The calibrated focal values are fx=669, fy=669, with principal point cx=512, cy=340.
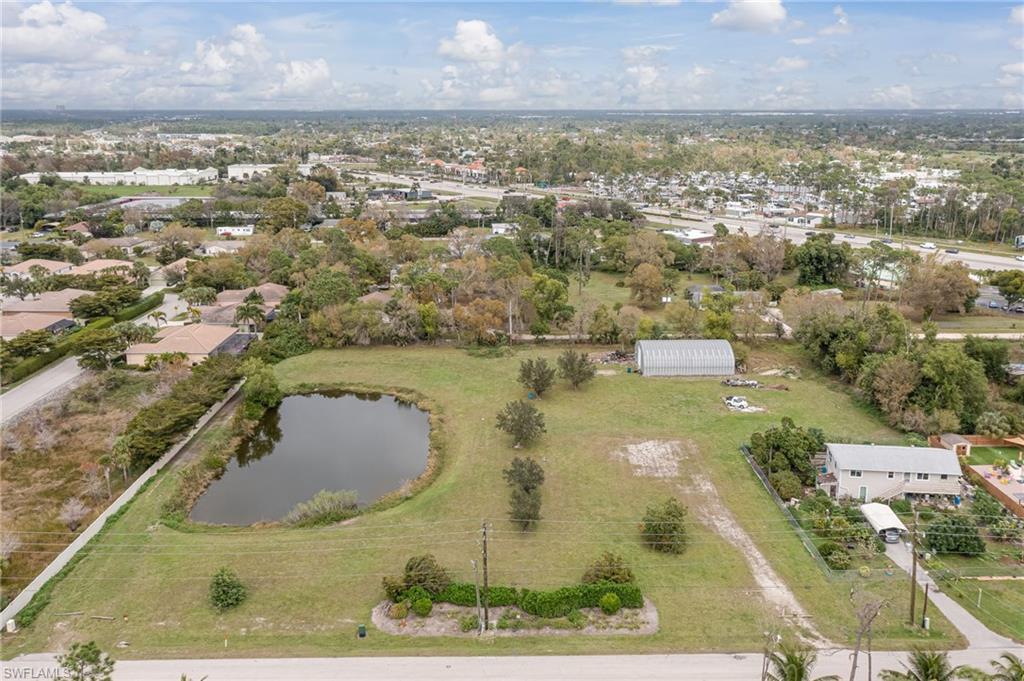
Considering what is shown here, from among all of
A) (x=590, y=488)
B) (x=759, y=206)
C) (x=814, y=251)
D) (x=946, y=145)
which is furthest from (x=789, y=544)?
(x=946, y=145)

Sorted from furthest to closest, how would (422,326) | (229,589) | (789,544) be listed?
(422,326) → (789,544) → (229,589)

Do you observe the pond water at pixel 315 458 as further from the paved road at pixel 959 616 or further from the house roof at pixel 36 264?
the house roof at pixel 36 264

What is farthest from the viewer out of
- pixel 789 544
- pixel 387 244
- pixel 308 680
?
pixel 387 244

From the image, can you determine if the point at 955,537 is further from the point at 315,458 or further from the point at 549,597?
the point at 315,458

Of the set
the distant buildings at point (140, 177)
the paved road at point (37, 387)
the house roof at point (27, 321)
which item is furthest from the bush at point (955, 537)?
the distant buildings at point (140, 177)

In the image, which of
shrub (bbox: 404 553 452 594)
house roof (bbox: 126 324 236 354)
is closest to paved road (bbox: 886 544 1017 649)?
shrub (bbox: 404 553 452 594)

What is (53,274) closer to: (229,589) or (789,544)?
(229,589)
